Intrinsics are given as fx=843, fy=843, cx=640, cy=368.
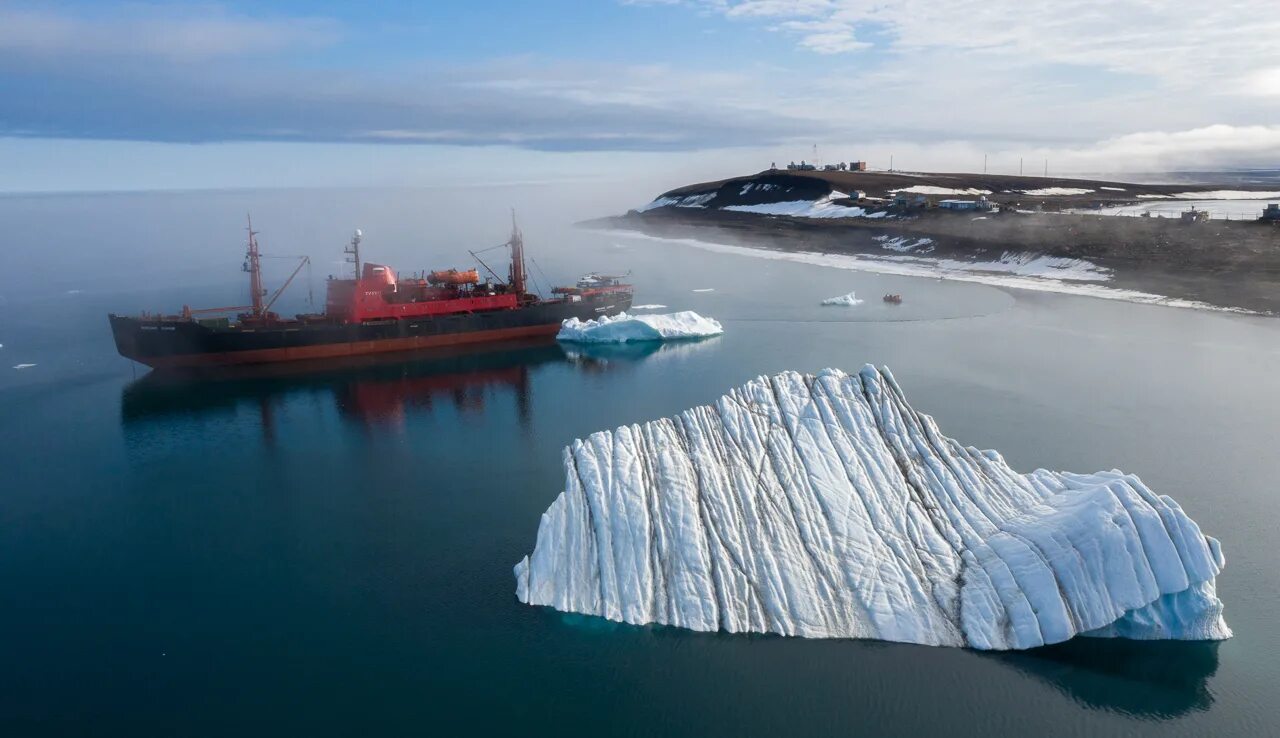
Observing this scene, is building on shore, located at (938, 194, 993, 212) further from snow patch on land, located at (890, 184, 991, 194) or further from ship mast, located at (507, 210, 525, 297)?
ship mast, located at (507, 210, 525, 297)

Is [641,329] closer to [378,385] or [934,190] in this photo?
[378,385]

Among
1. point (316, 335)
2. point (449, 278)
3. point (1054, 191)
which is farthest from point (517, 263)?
point (1054, 191)

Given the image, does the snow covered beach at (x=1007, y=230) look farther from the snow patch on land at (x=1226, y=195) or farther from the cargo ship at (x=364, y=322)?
the cargo ship at (x=364, y=322)

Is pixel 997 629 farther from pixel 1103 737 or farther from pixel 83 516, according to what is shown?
pixel 83 516

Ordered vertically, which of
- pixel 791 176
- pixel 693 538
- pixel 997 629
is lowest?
pixel 997 629

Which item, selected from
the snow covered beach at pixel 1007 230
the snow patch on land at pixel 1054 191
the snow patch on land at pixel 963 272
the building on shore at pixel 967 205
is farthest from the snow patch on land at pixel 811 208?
the snow patch on land at pixel 1054 191

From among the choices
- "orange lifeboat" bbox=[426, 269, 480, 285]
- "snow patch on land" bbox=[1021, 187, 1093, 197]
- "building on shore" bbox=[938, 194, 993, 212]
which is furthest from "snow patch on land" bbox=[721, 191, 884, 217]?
"orange lifeboat" bbox=[426, 269, 480, 285]

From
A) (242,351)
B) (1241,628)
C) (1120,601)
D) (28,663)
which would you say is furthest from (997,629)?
(242,351)
